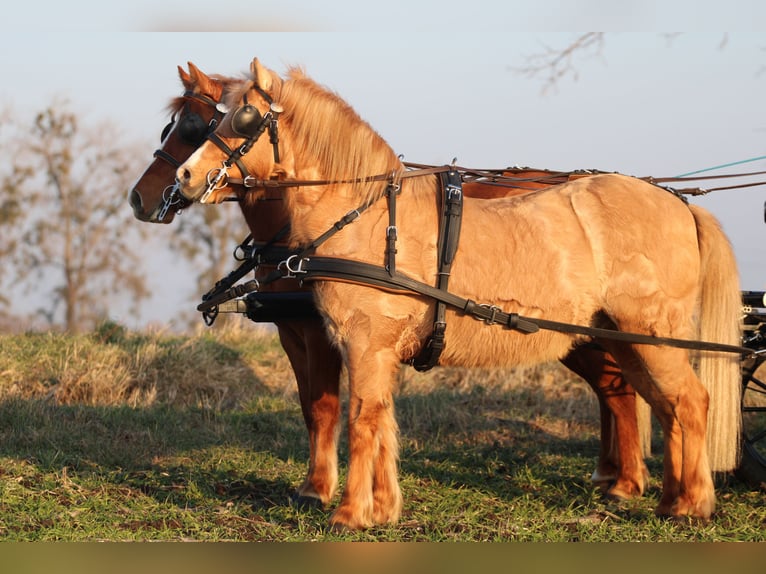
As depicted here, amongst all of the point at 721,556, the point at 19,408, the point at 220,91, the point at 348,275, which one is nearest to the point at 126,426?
the point at 19,408

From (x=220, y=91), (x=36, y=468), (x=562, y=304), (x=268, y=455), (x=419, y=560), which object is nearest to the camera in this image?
(x=419, y=560)

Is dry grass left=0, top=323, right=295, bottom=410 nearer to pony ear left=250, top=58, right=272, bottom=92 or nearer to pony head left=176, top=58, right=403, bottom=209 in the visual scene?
pony head left=176, top=58, right=403, bottom=209

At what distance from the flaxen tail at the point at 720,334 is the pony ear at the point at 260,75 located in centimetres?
274

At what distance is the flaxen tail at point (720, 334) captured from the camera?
5.22 metres

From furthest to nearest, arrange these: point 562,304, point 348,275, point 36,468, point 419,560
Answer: point 36,468, point 562,304, point 348,275, point 419,560

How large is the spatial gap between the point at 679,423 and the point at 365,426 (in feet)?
6.22

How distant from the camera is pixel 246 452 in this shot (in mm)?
7344

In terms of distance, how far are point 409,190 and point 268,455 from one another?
3.22m

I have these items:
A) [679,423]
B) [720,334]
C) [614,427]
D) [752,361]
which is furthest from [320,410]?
Answer: [752,361]

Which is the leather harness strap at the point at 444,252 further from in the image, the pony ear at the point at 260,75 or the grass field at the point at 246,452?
the pony ear at the point at 260,75

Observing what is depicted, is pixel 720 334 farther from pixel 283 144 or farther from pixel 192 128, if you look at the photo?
pixel 192 128

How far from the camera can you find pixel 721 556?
410 centimetres

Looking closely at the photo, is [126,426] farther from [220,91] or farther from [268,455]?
[220,91]

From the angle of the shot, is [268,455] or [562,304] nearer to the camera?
[562,304]
